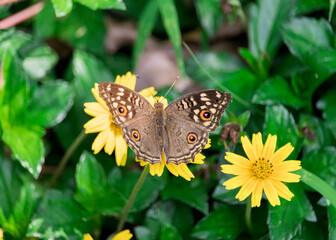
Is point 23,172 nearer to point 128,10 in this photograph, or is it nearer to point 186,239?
point 186,239

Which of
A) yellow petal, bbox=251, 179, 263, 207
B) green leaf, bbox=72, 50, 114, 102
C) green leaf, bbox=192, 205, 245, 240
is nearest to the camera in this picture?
yellow petal, bbox=251, 179, 263, 207

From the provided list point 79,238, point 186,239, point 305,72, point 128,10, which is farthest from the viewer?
point 128,10

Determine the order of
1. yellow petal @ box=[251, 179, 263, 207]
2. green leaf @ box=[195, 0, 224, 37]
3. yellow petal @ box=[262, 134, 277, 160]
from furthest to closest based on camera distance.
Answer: green leaf @ box=[195, 0, 224, 37] < yellow petal @ box=[262, 134, 277, 160] < yellow petal @ box=[251, 179, 263, 207]

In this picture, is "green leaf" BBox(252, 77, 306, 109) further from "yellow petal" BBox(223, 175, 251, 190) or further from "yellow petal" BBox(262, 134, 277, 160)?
"yellow petal" BBox(223, 175, 251, 190)

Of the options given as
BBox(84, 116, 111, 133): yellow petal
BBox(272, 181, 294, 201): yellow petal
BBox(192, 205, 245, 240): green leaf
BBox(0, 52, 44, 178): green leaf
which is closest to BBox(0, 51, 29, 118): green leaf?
BBox(0, 52, 44, 178): green leaf

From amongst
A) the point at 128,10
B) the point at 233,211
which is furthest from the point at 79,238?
the point at 128,10

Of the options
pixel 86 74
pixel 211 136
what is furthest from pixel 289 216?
pixel 86 74
